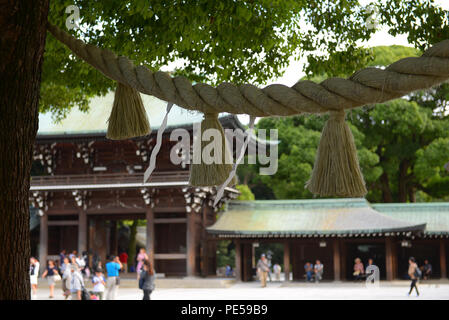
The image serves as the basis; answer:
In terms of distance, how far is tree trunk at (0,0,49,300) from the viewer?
8.46ft

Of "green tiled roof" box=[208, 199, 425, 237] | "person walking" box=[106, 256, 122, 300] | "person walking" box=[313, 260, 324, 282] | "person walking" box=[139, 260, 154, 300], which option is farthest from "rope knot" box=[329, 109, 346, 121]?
"person walking" box=[313, 260, 324, 282]

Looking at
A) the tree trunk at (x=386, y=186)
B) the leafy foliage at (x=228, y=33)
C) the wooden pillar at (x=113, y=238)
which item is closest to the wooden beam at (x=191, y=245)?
the wooden pillar at (x=113, y=238)

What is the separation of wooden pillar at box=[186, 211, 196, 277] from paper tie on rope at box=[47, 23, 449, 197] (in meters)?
19.8

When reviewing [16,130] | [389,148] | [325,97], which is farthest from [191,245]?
[325,97]

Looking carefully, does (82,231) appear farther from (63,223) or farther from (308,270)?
(308,270)

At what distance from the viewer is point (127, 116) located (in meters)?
3.01

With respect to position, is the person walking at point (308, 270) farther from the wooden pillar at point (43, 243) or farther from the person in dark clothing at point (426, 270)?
the wooden pillar at point (43, 243)

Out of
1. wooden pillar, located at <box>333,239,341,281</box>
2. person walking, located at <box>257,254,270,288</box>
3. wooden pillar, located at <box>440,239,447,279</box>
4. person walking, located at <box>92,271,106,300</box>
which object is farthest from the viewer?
wooden pillar, located at <box>333,239,341,281</box>

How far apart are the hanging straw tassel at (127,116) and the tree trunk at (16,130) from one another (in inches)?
16.7

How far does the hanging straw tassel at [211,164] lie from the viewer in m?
2.57

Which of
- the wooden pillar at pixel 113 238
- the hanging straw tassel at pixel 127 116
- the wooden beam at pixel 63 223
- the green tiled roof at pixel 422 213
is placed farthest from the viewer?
the wooden pillar at pixel 113 238

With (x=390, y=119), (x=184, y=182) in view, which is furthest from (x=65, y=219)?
(x=390, y=119)

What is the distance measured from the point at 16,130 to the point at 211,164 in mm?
889
